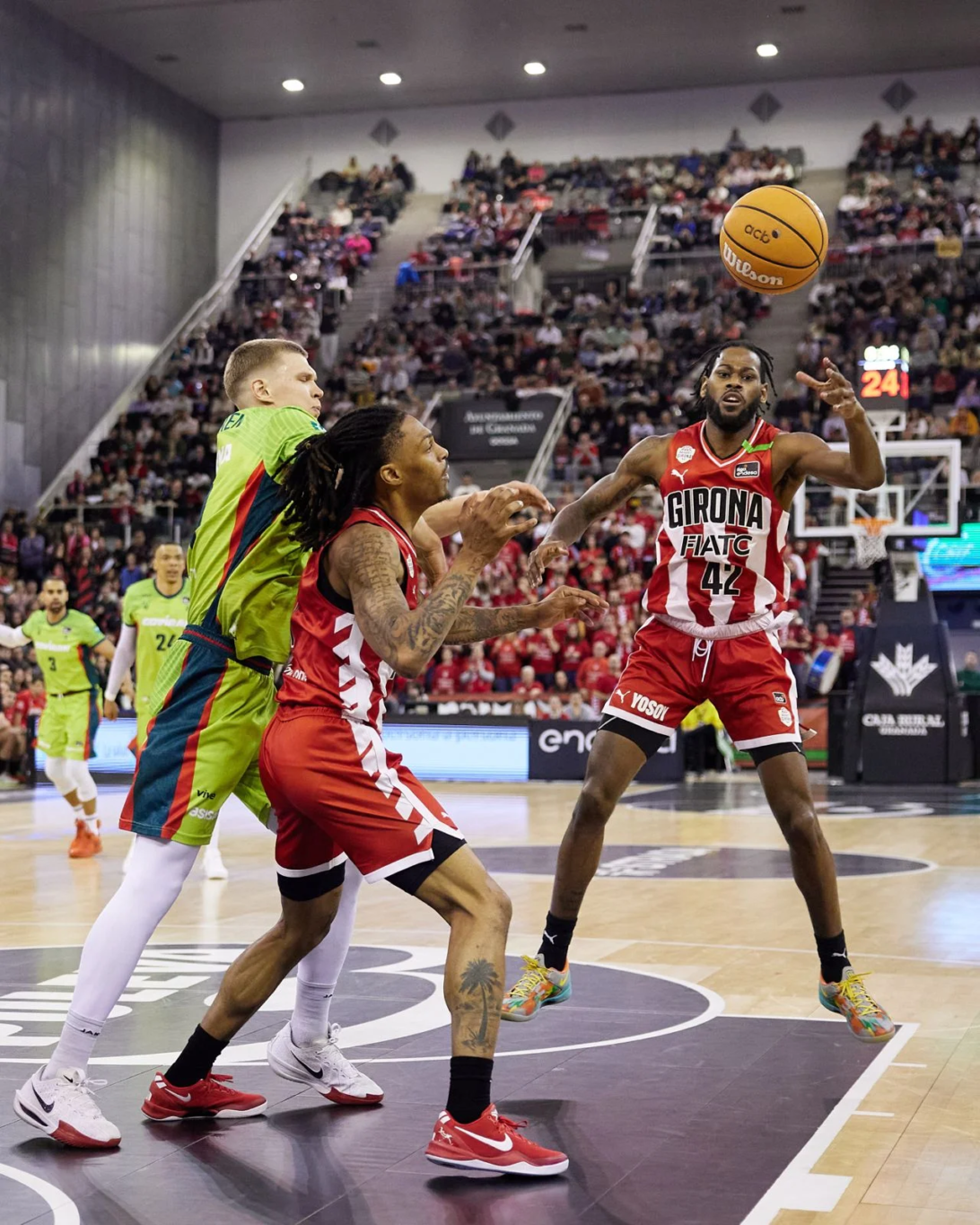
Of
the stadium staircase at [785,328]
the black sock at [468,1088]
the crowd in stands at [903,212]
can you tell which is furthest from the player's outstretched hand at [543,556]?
the crowd in stands at [903,212]

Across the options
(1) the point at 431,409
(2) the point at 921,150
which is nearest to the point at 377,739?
(1) the point at 431,409

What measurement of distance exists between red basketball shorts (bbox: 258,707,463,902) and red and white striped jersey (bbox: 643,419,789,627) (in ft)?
5.69

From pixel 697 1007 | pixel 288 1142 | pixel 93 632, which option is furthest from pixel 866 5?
pixel 288 1142

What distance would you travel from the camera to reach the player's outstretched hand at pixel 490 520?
3.76 m

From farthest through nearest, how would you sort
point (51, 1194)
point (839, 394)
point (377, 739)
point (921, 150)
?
point (921, 150), point (839, 394), point (377, 739), point (51, 1194)

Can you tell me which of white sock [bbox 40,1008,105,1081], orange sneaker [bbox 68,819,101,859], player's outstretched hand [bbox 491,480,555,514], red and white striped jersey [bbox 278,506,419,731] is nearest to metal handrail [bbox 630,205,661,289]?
orange sneaker [bbox 68,819,101,859]

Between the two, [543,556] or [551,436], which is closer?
[543,556]

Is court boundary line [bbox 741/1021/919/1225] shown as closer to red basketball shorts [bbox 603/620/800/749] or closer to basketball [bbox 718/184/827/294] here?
red basketball shorts [bbox 603/620/800/749]

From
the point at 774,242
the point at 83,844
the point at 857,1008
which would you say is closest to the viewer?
the point at 857,1008

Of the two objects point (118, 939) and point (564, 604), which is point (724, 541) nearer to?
point (564, 604)

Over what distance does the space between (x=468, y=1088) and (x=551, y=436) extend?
22.7 m

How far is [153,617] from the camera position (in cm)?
1077

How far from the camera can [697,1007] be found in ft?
18.7

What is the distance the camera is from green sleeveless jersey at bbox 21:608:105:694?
1207 centimetres
